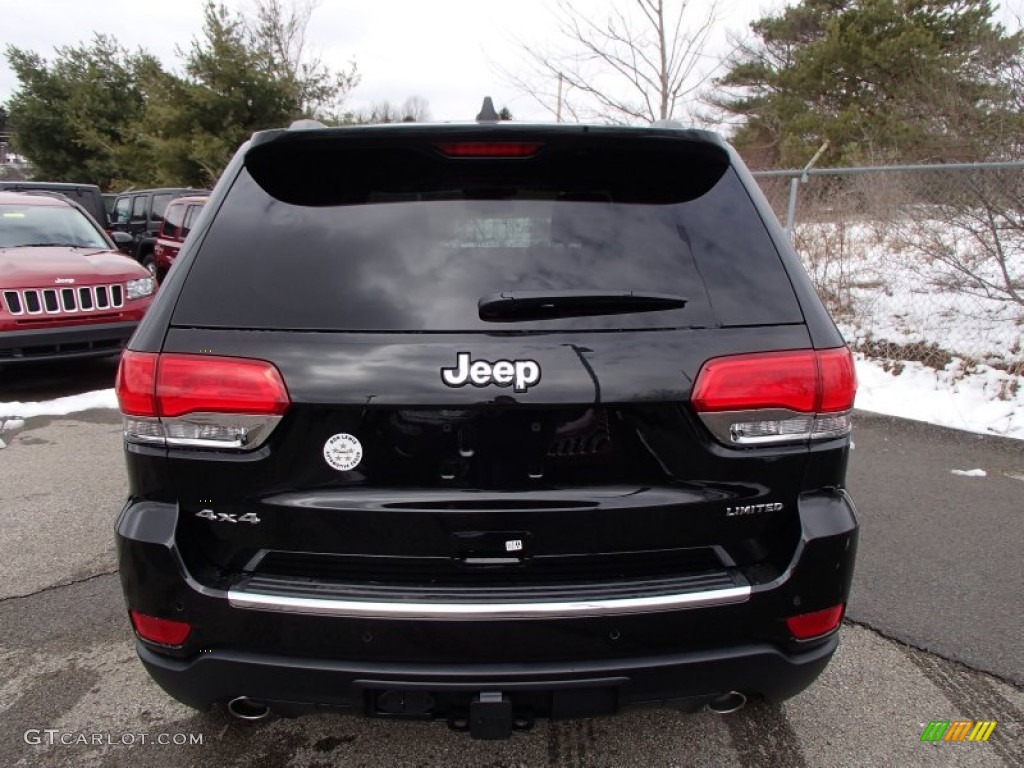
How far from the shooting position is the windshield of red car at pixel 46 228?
6.93m

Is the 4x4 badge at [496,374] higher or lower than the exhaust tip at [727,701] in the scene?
higher

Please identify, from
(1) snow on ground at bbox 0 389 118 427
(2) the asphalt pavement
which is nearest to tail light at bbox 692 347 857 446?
(2) the asphalt pavement

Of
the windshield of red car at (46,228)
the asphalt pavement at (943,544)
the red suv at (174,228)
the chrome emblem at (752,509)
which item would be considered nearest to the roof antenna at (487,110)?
the chrome emblem at (752,509)

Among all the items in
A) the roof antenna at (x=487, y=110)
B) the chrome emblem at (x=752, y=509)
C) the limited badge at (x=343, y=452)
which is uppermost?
the roof antenna at (x=487, y=110)

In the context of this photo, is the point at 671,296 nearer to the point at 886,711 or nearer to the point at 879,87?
the point at 886,711

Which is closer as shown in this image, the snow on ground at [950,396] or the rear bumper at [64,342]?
the snow on ground at [950,396]

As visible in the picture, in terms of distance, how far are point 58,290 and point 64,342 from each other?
1.63ft

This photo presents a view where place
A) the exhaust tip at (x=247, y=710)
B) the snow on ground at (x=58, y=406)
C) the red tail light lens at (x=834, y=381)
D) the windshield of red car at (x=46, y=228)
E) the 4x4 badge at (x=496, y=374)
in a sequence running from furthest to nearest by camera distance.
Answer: the windshield of red car at (x=46, y=228), the snow on ground at (x=58, y=406), the exhaust tip at (x=247, y=710), the red tail light lens at (x=834, y=381), the 4x4 badge at (x=496, y=374)

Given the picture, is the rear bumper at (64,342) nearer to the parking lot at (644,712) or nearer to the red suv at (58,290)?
the red suv at (58,290)

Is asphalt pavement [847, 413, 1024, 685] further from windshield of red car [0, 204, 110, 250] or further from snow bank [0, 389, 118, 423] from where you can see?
windshield of red car [0, 204, 110, 250]

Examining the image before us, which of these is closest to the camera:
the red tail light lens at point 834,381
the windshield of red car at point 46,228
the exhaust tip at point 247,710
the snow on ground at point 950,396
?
the red tail light lens at point 834,381

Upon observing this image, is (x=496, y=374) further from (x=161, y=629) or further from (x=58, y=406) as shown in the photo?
(x=58, y=406)

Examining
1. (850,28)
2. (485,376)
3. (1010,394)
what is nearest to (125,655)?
(485,376)

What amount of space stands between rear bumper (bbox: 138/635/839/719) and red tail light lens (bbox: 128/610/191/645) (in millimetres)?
67
